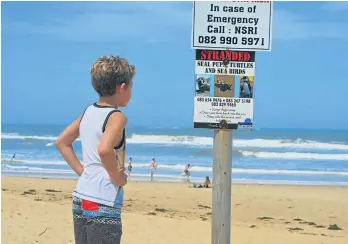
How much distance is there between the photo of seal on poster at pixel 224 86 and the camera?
413 centimetres

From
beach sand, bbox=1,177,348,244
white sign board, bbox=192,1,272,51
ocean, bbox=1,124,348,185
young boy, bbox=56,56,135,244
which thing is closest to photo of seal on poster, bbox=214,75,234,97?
white sign board, bbox=192,1,272,51

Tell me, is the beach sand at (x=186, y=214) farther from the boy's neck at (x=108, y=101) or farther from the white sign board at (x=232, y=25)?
the boy's neck at (x=108, y=101)

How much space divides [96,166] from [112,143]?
0.18 meters

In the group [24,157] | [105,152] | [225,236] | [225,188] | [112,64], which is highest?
[112,64]

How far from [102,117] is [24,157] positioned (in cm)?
3546

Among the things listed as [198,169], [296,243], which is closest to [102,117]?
[296,243]

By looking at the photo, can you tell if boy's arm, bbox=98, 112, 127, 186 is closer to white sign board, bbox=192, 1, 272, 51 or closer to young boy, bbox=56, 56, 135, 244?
young boy, bbox=56, 56, 135, 244

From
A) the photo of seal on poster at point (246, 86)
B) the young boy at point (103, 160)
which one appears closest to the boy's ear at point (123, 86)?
the young boy at point (103, 160)

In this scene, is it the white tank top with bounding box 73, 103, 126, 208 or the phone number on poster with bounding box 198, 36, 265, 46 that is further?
the phone number on poster with bounding box 198, 36, 265, 46

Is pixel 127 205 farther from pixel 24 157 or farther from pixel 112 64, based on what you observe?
pixel 24 157

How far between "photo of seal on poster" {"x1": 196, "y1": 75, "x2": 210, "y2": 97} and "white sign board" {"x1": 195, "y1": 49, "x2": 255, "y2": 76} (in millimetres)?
36

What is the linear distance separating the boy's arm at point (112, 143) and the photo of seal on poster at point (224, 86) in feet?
4.42

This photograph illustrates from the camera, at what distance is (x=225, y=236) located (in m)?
4.34

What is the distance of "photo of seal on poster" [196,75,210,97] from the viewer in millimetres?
4133
